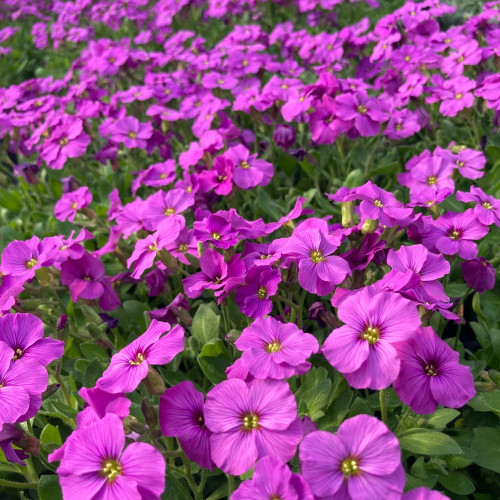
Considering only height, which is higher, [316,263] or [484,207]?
[316,263]

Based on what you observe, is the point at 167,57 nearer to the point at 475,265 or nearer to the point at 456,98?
the point at 456,98

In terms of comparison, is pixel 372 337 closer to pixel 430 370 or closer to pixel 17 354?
pixel 430 370

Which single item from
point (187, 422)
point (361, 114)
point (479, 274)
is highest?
point (187, 422)

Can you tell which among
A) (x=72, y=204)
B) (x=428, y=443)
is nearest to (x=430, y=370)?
(x=428, y=443)

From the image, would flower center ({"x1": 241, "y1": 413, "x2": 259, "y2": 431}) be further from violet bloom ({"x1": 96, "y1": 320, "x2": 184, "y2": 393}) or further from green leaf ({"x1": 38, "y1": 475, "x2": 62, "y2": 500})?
green leaf ({"x1": 38, "y1": 475, "x2": 62, "y2": 500})

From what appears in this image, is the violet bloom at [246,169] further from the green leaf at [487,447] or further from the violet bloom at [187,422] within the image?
the green leaf at [487,447]

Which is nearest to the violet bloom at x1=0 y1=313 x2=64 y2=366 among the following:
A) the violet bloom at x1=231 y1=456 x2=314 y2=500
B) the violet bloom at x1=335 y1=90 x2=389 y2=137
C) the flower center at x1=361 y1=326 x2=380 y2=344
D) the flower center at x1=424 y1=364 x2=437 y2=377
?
the violet bloom at x1=231 y1=456 x2=314 y2=500

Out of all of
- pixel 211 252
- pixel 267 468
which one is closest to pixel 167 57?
pixel 211 252
